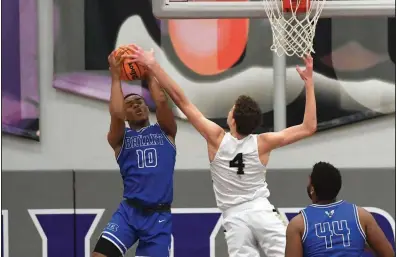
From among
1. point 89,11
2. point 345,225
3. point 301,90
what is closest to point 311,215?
point 345,225

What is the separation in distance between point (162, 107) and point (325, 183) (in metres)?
1.81

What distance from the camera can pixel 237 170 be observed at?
6.07m

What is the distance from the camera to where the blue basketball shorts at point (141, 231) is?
6.13m

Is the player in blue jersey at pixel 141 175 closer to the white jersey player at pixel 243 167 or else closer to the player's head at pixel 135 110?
the player's head at pixel 135 110

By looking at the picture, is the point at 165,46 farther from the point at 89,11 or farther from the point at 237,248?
the point at 237,248

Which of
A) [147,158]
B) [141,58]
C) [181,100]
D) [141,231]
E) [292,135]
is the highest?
[141,58]

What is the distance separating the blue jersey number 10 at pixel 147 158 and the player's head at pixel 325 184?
1.69 metres

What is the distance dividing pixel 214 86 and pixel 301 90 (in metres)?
0.76

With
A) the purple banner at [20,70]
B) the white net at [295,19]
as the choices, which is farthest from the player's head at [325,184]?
the purple banner at [20,70]

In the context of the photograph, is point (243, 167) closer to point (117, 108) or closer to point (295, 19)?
point (117, 108)

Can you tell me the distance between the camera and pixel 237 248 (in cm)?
603

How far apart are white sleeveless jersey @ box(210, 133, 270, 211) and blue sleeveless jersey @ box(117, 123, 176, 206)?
1.21ft

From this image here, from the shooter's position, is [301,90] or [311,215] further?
[301,90]

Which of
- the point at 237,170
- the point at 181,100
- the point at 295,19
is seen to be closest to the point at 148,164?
the point at 181,100
